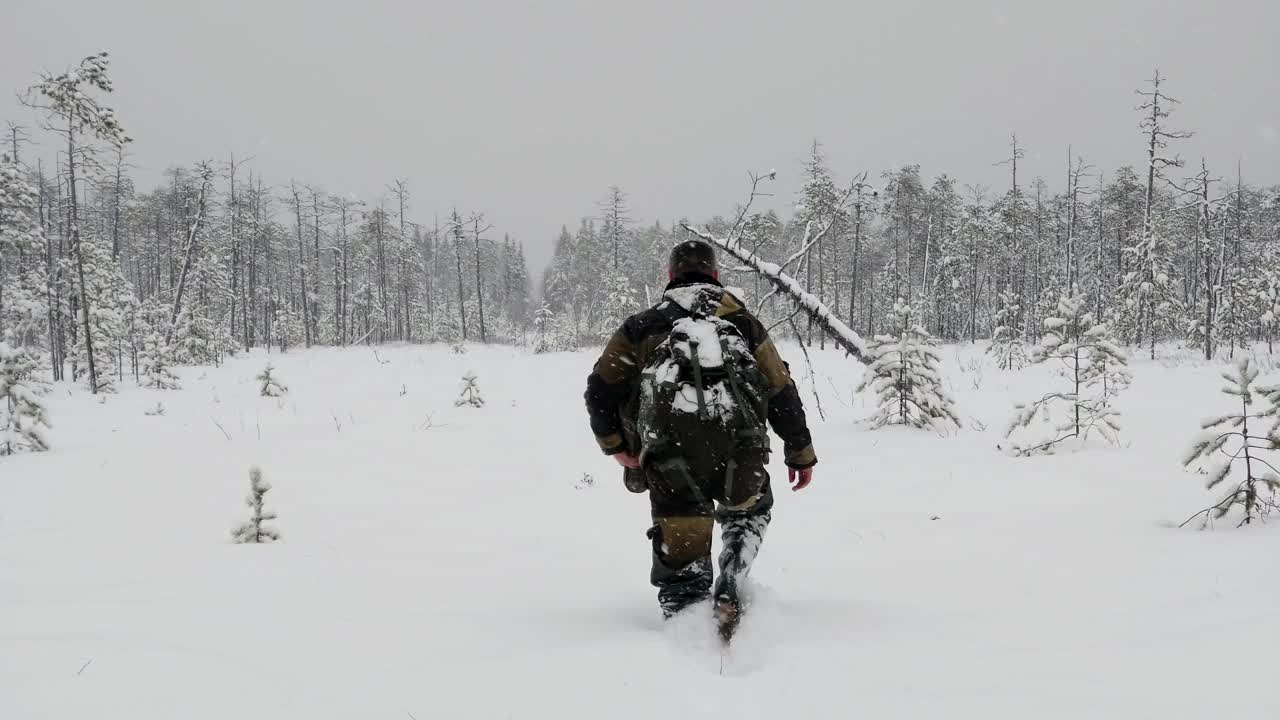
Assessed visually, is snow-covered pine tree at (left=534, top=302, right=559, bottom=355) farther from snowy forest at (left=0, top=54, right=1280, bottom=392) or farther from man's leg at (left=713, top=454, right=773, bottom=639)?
man's leg at (left=713, top=454, right=773, bottom=639)

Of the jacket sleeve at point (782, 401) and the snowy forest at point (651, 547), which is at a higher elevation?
the jacket sleeve at point (782, 401)

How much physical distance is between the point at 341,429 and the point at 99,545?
245 inches

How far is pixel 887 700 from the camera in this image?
2.16 metres

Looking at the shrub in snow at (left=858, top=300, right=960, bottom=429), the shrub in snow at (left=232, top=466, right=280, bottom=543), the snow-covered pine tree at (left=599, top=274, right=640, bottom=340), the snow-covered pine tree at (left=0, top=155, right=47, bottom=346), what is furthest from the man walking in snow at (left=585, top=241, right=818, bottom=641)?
the snow-covered pine tree at (left=599, top=274, right=640, bottom=340)

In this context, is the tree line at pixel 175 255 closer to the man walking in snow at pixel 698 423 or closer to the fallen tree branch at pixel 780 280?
the fallen tree branch at pixel 780 280

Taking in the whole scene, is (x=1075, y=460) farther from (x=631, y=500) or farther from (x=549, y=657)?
(x=549, y=657)

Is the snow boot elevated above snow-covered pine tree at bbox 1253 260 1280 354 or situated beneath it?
situated beneath

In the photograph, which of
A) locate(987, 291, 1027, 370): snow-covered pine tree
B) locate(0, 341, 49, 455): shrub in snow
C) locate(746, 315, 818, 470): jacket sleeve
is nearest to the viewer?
locate(746, 315, 818, 470): jacket sleeve

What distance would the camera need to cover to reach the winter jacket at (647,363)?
2.94m

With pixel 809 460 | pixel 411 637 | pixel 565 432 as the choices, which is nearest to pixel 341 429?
pixel 565 432

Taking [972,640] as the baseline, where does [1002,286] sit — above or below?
above

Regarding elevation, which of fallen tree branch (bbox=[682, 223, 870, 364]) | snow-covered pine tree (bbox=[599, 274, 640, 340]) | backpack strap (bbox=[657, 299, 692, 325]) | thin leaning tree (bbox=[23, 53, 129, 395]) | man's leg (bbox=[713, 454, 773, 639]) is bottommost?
man's leg (bbox=[713, 454, 773, 639])

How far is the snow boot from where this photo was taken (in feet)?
8.66

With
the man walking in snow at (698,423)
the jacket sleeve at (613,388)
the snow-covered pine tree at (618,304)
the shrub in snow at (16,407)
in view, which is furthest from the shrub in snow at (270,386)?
the snow-covered pine tree at (618,304)
